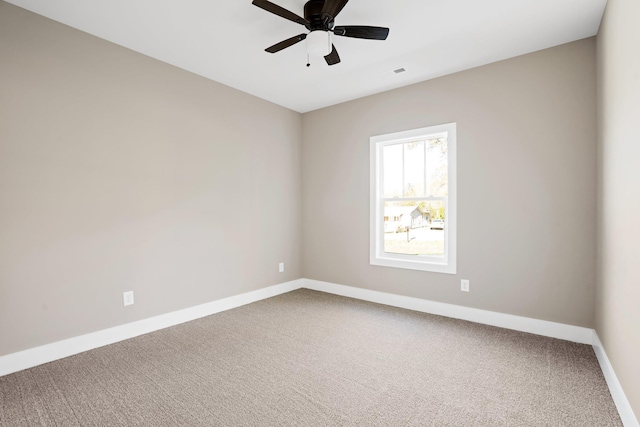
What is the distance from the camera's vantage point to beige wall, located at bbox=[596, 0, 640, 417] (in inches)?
65.7

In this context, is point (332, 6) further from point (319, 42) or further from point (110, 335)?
point (110, 335)

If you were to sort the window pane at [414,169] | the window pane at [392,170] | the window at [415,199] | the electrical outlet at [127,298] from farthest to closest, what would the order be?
the window pane at [392,170] < the window pane at [414,169] < the window at [415,199] < the electrical outlet at [127,298]

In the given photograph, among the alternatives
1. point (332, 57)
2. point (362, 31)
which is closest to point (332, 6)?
point (362, 31)

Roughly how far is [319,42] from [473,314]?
9.98 ft

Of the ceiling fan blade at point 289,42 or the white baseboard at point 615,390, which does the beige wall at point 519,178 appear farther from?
the ceiling fan blade at point 289,42

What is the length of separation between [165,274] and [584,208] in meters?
4.00

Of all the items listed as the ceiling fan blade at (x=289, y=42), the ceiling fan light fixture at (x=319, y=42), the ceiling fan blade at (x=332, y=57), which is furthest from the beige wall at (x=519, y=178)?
the ceiling fan blade at (x=289, y=42)

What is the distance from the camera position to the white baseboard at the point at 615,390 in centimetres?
170

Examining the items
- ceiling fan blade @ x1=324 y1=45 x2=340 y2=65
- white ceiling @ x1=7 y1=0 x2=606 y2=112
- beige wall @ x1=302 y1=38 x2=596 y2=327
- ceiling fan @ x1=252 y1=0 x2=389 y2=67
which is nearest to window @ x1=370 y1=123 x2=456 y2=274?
beige wall @ x1=302 y1=38 x2=596 y2=327

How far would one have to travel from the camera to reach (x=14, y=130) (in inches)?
94.0

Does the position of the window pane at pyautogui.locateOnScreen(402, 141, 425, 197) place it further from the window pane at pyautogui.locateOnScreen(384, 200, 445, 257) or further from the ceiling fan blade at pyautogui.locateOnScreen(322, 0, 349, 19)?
the ceiling fan blade at pyautogui.locateOnScreen(322, 0, 349, 19)

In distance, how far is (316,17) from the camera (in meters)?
2.30

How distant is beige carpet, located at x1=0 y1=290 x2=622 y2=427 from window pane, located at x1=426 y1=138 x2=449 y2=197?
1.50 metres

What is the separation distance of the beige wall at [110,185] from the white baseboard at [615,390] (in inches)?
138
